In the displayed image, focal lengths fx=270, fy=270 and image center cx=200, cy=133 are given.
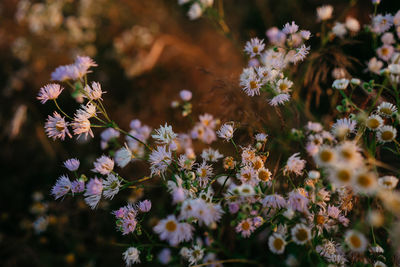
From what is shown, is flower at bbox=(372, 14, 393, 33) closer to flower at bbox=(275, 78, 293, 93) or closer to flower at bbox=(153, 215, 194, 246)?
flower at bbox=(275, 78, 293, 93)

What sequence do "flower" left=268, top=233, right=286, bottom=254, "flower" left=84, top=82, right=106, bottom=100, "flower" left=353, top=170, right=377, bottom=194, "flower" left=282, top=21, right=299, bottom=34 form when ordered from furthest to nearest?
"flower" left=282, top=21, right=299, bottom=34, "flower" left=84, top=82, right=106, bottom=100, "flower" left=268, top=233, right=286, bottom=254, "flower" left=353, top=170, right=377, bottom=194

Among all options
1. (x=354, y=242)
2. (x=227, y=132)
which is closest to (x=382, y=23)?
(x=227, y=132)

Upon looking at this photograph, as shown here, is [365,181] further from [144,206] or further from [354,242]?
[144,206]

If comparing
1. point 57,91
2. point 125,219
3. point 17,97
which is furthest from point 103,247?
Result: point 17,97

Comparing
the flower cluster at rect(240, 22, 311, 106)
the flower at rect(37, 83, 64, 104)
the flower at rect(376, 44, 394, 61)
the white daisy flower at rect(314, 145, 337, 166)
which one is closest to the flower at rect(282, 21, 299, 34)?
the flower cluster at rect(240, 22, 311, 106)

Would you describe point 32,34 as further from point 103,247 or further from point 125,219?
point 125,219
